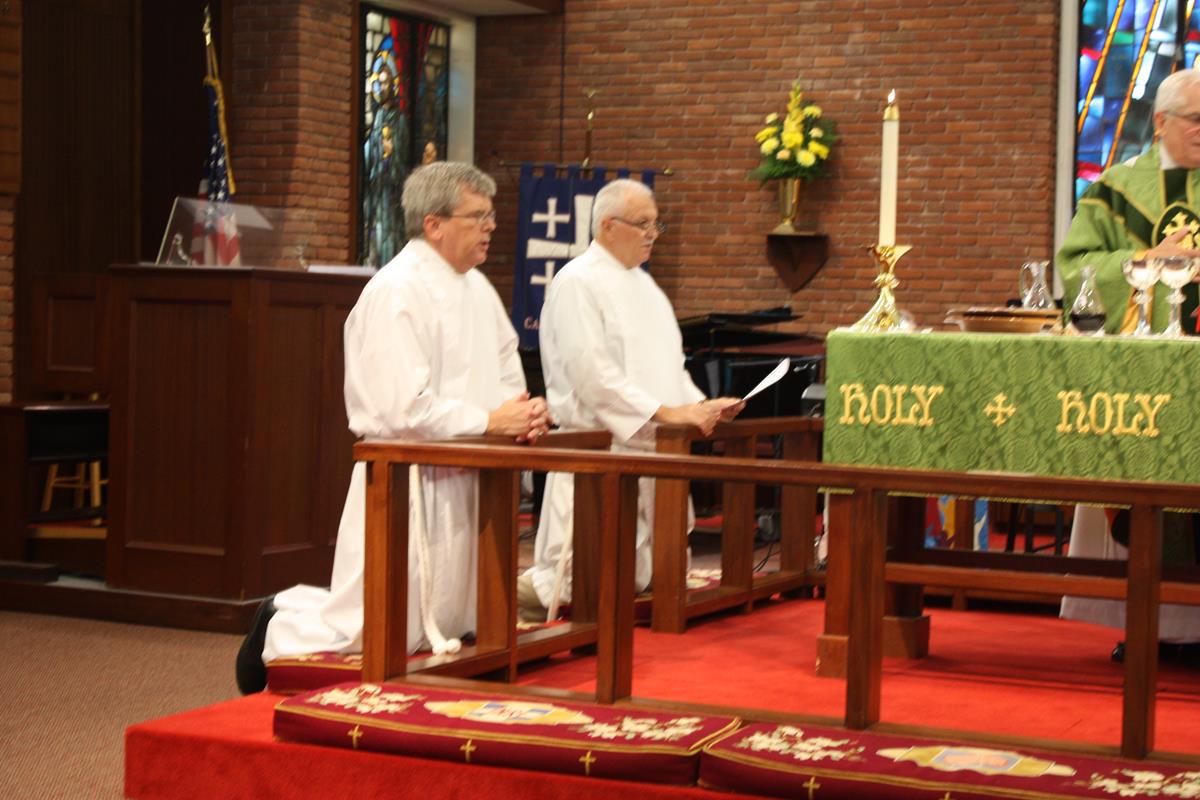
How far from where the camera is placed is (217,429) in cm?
639

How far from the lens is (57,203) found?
990 centimetres

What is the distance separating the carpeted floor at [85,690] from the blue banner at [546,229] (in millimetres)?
5634

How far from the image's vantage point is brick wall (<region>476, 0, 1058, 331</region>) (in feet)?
37.4

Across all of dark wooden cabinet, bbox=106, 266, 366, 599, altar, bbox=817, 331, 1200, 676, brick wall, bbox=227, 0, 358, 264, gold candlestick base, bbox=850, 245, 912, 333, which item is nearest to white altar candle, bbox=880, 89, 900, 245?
gold candlestick base, bbox=850, 245, 912, 333

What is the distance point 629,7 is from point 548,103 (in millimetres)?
938

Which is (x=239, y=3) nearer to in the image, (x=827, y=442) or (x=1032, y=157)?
(x=1032, y=157)

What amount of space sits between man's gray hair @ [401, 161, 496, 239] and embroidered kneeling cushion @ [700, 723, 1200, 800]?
1.84m

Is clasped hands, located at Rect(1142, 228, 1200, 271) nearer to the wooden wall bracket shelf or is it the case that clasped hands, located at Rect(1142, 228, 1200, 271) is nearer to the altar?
the altar

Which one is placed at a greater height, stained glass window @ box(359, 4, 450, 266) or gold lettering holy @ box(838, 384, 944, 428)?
stained glass window @ box(359, 4, 450, 266)

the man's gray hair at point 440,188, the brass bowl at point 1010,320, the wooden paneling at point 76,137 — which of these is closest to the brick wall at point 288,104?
the wooden paneling at point 76,137


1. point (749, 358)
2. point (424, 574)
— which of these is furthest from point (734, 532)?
point (749, 358)

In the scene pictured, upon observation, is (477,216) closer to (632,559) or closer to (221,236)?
(632,559)

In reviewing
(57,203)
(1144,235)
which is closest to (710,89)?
(57,203)

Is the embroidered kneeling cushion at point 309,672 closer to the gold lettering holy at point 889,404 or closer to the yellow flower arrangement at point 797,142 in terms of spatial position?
the gold lettering holy at point 889,404
